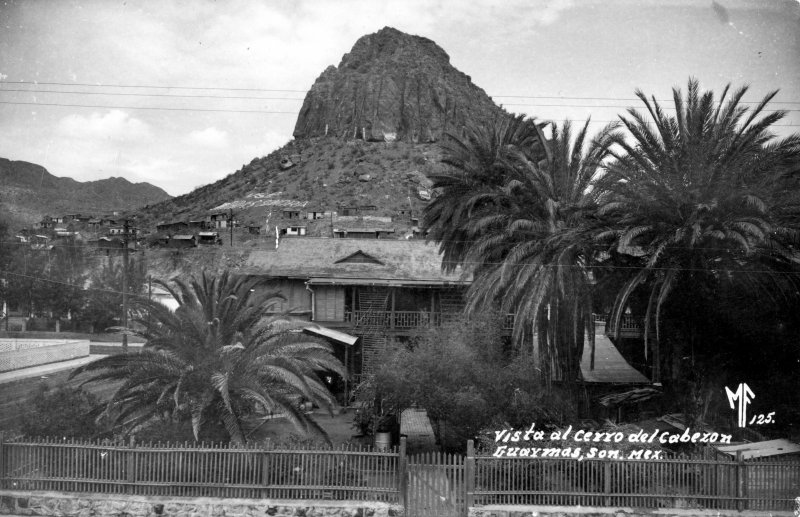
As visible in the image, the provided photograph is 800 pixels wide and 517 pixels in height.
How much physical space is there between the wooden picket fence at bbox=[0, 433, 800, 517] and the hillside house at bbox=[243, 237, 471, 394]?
876 centimetres

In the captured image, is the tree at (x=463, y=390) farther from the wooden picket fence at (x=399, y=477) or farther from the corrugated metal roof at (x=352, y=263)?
the corrugated metal roof at (x=352, y=263)

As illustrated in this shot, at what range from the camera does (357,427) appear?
1903cm

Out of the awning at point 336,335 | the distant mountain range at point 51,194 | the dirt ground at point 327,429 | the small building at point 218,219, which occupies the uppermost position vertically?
the small building at point 218,219

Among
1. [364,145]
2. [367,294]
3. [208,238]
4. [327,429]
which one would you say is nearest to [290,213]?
[208,238]

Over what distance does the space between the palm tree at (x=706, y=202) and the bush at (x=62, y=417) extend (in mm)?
13395

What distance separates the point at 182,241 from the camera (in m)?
48.8

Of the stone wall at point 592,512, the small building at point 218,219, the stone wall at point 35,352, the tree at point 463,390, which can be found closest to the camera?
the stone wall at point 592,512

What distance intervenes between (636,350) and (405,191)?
63348 mm

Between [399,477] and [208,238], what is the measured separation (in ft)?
148

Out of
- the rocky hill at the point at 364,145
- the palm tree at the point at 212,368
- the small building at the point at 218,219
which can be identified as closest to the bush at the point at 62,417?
the palm tree at the point at 212,368

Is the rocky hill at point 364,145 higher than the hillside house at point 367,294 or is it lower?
higher

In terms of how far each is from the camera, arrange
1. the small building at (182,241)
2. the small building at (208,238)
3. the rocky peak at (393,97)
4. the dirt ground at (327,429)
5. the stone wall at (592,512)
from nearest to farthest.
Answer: the stone wall at (592,512)
the dirt ground at (327,429)
the small building at (182,241)
the small building at (208,238)
the rocky peak at (393,97)

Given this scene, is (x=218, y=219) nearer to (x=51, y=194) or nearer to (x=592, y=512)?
(x=51, y=194)

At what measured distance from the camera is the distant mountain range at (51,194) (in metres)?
18.3
